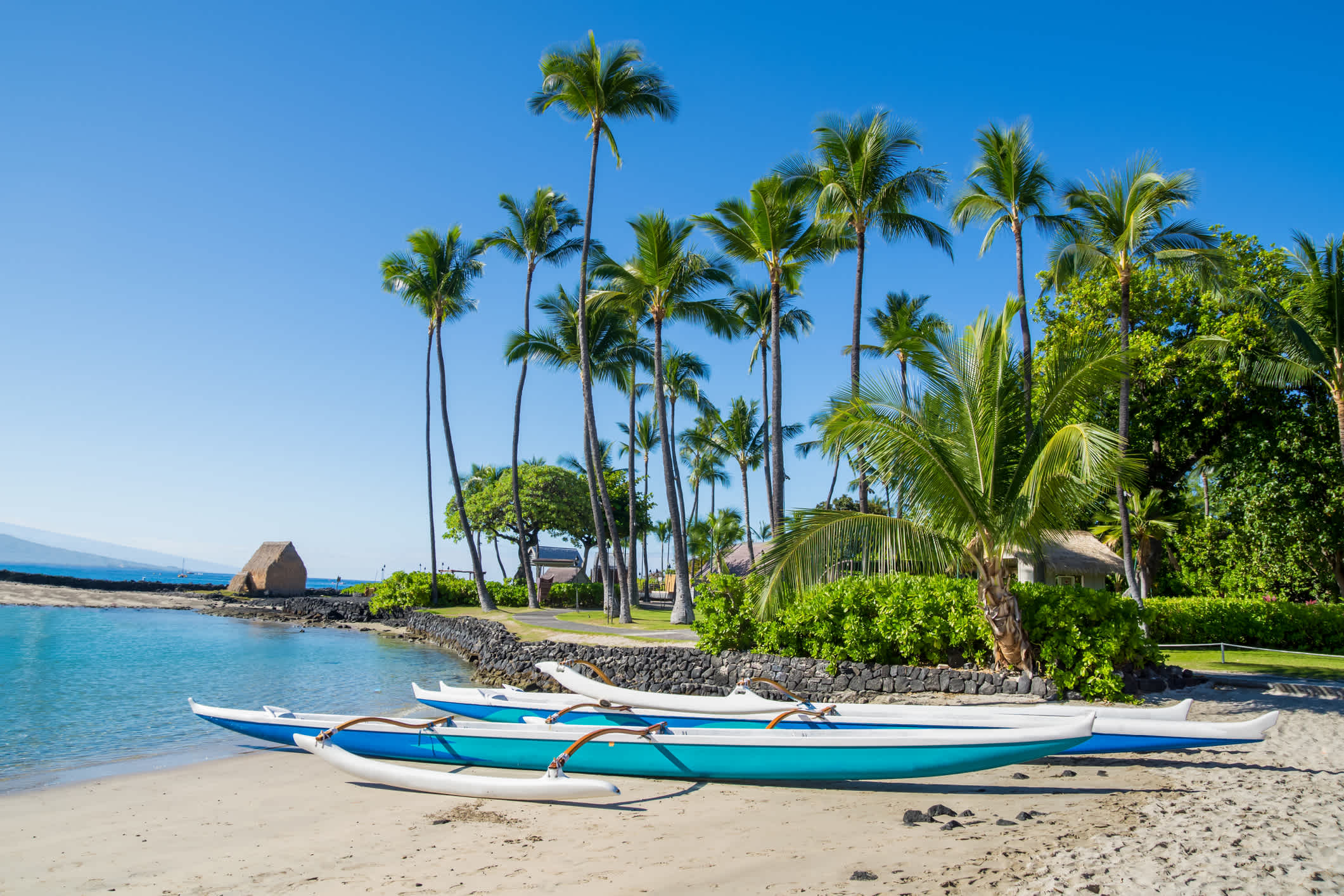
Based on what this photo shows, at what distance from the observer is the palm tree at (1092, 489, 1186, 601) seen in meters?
24.5

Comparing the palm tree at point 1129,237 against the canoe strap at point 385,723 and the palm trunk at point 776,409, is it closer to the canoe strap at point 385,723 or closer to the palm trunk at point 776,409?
the palm trunk at point 776,409

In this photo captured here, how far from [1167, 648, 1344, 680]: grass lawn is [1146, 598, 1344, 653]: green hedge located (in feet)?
1.61

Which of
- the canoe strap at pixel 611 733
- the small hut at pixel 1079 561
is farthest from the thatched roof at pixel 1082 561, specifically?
the canoe strap at pixel 611 733

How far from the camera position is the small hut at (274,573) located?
1978 inches

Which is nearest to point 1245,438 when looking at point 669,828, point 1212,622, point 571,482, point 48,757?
point 1212,622

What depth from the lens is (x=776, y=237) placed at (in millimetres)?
18516

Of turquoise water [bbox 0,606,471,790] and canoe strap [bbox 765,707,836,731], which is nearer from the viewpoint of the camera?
canoe strap [bbox 765,707,836,731]

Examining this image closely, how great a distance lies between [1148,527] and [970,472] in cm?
1886

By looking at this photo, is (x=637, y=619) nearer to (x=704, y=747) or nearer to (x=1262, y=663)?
(x=1262, y=663)

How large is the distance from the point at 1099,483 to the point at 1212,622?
36.8 feet

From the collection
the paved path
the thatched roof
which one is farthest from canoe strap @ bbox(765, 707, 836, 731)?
the thatched roof

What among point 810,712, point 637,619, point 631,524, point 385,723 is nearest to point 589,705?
point 385,723

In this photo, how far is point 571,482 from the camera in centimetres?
4050

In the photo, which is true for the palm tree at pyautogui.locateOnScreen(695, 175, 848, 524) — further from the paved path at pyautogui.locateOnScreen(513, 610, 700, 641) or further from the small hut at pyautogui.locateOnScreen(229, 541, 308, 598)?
the small hut at pyautogui.locateOnScreen(229, 541, 308, 598)
